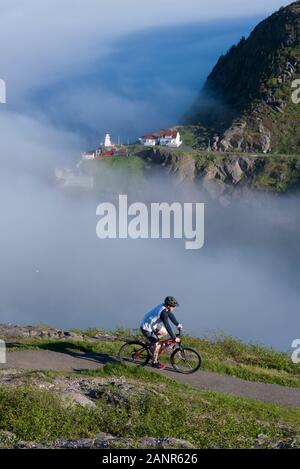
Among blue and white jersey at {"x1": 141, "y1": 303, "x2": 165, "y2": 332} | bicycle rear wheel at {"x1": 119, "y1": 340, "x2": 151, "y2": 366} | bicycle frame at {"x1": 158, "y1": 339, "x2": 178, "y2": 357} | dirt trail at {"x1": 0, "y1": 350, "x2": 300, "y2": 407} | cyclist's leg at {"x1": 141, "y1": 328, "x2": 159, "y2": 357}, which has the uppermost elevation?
blue and white jersey at {"x1": 141, "y1": 303, "x2": 165, "y2": 332}

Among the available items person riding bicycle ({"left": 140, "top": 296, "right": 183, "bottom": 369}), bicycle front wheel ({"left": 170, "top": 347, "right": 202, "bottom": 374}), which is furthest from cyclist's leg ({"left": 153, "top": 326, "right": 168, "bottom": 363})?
bicycle front wheel ({"left": 170, "top": 347, "right": 202, "bottom": 374})

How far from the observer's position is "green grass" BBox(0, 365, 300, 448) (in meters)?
11.4

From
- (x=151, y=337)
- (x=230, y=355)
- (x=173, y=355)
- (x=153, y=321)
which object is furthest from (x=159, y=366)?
(x=230, y=355)

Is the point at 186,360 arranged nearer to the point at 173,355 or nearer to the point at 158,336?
the point at 173,355

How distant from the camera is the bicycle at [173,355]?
1788 cm

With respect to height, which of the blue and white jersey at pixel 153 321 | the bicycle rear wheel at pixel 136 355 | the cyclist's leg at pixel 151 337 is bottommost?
the bicycle rear wheel at pixel 136 355

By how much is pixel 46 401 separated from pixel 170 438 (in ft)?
9.74

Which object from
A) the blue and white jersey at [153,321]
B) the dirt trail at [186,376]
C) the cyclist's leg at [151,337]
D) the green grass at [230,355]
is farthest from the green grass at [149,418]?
the green grass at [230,355]

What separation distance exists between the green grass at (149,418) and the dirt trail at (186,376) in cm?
195

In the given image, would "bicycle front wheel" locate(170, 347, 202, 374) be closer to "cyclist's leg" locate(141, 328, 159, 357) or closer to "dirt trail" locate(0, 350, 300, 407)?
"dirt trail" locate(0, 350, 300, 407)

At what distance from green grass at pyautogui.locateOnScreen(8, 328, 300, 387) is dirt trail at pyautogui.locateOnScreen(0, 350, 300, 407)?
0.44 meters

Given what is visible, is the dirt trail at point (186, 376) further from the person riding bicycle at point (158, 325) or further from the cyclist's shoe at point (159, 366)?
the person riding bicycle at point (158, 325)

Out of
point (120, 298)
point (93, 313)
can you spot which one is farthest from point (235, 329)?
point (120, 298)

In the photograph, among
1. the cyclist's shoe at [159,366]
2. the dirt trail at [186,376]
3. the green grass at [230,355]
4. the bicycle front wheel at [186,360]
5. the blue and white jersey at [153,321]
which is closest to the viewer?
the dirt trail at [186,376]
